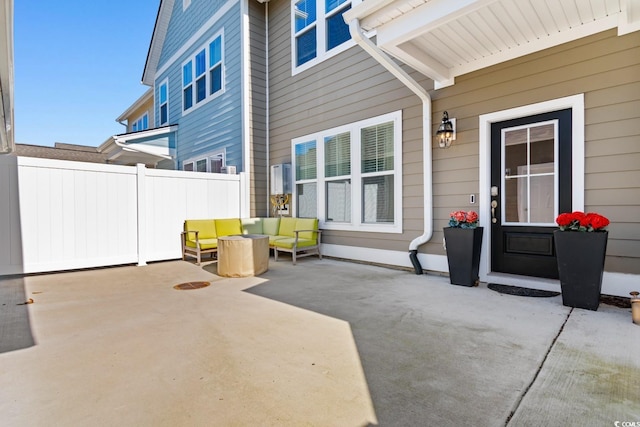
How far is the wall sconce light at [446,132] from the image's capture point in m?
4.44

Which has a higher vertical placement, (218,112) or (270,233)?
(218,112)

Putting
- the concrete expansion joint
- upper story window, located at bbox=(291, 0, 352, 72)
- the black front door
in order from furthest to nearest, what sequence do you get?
upper story window, located at bbox=(291, 0, 352, 72) → the black front door → the concrete expansion joint

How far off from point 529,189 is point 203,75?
8.40 metres

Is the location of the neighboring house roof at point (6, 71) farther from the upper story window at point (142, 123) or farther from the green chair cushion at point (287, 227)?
the upper story window at point (142, 123)

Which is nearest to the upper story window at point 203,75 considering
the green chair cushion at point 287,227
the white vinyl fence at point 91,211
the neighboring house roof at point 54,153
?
the white vinyl fence at point 91,211

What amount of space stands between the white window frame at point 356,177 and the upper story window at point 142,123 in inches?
412

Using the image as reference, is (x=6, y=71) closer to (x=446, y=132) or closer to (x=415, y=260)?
(x=446, y=132)

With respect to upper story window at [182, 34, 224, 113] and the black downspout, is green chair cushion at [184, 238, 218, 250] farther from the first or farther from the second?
upper story window at [182, 34, 224, 113]

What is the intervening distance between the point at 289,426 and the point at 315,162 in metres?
5.51

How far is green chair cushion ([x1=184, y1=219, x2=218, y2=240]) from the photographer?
6230 mm

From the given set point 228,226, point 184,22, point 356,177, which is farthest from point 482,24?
point 184,22

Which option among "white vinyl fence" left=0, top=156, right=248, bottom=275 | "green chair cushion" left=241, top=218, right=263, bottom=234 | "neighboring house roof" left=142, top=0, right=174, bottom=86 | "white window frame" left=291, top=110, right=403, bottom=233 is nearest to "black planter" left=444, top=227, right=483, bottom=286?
"white window frame" left=291, top=110, right=403, bottom=233

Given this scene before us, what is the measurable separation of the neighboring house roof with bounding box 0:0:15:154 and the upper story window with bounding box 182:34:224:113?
4.54 metres

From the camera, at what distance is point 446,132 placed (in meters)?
4.44
